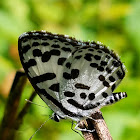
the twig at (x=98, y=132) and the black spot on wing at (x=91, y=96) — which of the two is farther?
the black spot on wing at (x=91, y=96)

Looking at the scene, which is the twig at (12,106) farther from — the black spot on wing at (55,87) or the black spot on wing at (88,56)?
the black spot on wing at (88,56)

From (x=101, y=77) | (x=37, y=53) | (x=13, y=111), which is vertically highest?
(x=37, y=53)

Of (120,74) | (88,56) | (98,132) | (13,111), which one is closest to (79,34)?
(88,56)

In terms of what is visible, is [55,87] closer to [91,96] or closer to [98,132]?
[91,96]

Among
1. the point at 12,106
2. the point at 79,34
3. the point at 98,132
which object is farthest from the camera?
the point at 79,34

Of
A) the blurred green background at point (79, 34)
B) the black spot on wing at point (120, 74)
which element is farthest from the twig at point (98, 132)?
the blurred green background at point (79, 34)

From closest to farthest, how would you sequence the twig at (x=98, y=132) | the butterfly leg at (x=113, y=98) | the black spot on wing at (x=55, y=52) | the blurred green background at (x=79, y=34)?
1. the twig at (x=98, y=132)
2. the butterfly leg at (x=113, y=98)
3. the black spot on wing at (x=55, y=52)
4. the blurred green background at (x=79, y=34)

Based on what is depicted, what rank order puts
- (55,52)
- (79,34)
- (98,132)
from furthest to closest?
(79,34) → (55,52) → (98,132)

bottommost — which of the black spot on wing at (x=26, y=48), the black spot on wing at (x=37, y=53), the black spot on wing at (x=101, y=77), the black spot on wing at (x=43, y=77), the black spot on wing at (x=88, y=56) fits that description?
the black spot on wing at (x=101, y=77)
